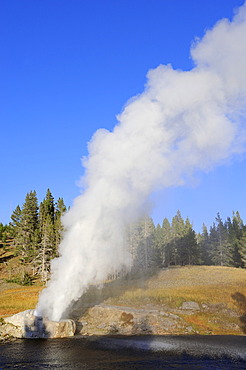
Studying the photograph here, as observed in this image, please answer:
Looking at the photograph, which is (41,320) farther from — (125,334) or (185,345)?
(185,345)

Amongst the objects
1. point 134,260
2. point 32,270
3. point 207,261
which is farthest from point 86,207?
point 207,261

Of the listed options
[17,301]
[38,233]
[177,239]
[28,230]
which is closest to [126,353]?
[17,301]

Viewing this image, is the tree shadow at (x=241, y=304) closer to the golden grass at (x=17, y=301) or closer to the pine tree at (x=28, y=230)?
the golden grass at (x=17, y=301)

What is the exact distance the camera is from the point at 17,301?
173 ft

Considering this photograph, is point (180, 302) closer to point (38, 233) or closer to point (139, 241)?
point (38, 233)

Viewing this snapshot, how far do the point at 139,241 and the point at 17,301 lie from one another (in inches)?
3095

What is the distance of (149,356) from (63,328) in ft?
41.5

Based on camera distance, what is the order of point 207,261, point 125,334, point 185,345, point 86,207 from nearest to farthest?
1. point 185,345
2. point 125,334
3. point 86,207
4. point 207,261

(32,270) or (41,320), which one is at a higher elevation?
(32,270)

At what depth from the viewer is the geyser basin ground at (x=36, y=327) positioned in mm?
34625

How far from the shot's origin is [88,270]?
140ft

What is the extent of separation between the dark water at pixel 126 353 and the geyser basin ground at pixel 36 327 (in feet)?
4.64

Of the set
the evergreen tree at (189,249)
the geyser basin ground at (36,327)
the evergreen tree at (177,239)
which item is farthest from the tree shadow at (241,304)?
the evergreen tree at (177,239)

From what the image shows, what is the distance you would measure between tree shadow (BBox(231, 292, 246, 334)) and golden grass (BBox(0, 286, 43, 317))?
104ft
